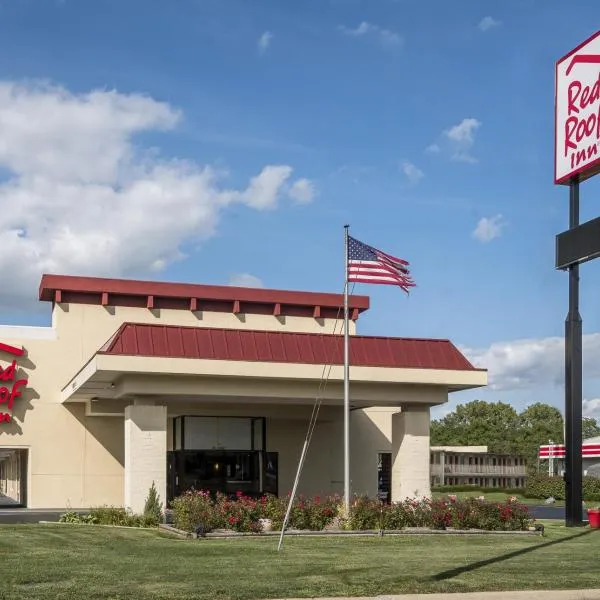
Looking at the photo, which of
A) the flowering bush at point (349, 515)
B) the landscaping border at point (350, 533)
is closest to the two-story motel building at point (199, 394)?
the flowering bush at point (349, 515)

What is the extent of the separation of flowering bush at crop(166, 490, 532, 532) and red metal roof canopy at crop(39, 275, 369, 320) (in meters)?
13.6

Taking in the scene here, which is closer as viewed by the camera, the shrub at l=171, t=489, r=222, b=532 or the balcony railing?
the shrub at l=171, t=489, r=222, b=532

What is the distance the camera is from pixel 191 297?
41.4 metres

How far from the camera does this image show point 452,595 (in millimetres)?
14281

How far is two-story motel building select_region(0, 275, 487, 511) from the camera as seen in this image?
30.1m

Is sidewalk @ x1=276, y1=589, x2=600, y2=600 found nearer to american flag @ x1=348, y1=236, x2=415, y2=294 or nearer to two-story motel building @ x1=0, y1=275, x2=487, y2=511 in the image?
american flag @ x1=348, y1=236, x2=415, y2=294

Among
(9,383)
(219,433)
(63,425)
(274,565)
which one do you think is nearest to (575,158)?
(274,565)

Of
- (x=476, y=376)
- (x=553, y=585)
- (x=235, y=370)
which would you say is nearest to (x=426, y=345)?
(x=476, y=376)

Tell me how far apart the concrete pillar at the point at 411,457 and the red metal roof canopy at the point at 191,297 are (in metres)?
7.56

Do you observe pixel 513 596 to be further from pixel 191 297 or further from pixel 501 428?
pixel 501 428

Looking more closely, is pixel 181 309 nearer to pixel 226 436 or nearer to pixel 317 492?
pixel 226 436

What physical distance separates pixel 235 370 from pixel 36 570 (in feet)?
46.7

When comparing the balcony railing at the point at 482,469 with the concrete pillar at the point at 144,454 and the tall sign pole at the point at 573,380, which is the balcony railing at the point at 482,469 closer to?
the concrete pillar at the point at 144,454

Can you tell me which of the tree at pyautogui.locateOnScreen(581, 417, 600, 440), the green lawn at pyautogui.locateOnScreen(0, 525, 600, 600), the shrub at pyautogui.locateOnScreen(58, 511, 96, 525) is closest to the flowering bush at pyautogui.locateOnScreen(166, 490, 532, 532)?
the green lawn at pyautogui.locateOnScreen(0, 525, 600, 600)
